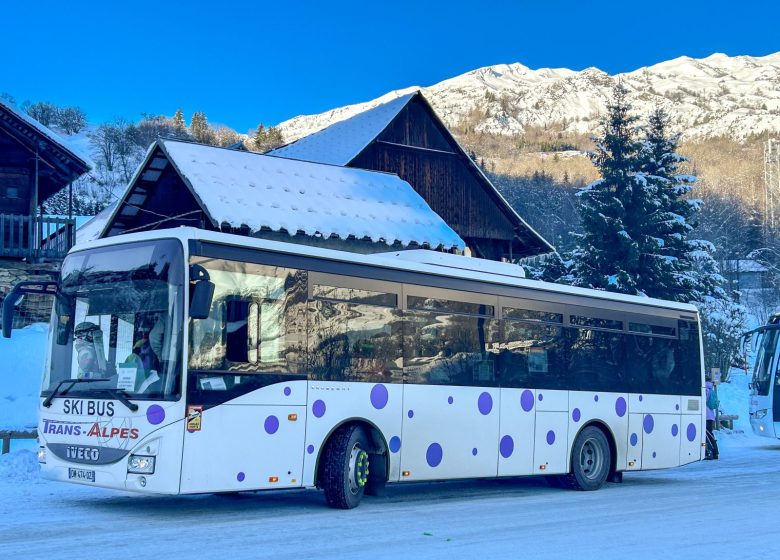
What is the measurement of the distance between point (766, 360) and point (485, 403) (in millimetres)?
12526

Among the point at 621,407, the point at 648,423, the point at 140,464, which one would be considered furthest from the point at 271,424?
the point at 648,423

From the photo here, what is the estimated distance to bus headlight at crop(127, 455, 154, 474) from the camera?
8.87 meters

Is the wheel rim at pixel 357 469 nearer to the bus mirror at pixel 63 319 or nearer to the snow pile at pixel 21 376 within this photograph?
the bus mirror at pixel 63 319

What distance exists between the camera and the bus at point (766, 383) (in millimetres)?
21625

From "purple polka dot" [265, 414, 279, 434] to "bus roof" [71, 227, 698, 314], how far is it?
1764mm

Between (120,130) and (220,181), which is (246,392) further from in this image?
(120,130)

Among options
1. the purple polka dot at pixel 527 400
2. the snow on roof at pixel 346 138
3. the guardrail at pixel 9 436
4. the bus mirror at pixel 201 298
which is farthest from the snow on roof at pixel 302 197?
the bus mirror at pixel 201 298

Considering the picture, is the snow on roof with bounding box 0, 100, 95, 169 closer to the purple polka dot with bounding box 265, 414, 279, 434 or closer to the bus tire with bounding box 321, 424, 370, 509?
the bus tire with bounding box 321, 424, 370, 509

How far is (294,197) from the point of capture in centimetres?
2353

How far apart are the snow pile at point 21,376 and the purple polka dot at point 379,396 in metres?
8.76

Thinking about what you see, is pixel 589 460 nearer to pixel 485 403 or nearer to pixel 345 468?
pixel 485 403

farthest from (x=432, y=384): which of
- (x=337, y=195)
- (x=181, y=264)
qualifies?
(x=337, y=195)

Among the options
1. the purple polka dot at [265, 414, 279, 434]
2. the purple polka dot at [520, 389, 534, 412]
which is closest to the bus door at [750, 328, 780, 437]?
the purple polka dot at [520, 389, 534, 412]

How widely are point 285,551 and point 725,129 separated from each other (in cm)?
19428
